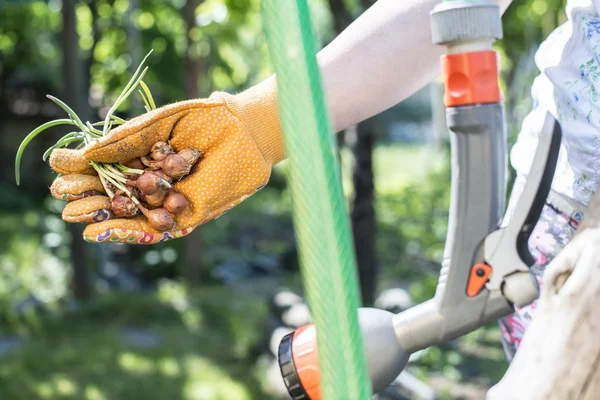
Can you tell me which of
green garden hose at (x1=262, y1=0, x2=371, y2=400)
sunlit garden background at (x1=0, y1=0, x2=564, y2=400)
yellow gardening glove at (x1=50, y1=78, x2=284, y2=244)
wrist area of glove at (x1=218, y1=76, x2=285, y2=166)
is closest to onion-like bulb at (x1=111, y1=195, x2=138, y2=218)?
yellow gardening glove at (x1=50, y1=78, x2=284, y2=244)

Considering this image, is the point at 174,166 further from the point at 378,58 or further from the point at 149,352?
the point at 149,352

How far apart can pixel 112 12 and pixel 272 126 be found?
6.48 metres

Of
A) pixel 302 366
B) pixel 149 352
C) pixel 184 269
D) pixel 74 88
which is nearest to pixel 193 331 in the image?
pixel 149 352

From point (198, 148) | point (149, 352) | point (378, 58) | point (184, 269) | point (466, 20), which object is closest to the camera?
point (466, 20)

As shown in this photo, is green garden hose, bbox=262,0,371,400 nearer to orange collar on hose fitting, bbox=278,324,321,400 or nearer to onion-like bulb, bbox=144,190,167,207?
orange collar on hose fitting, bbox=278,324,321,400

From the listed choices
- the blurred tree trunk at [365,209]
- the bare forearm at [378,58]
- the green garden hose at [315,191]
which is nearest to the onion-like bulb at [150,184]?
the bare forearm at [378,58]

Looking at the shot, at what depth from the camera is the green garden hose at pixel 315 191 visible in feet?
2.36

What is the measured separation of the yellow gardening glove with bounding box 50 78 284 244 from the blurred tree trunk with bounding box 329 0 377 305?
8.75ft

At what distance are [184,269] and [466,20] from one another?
5256mm

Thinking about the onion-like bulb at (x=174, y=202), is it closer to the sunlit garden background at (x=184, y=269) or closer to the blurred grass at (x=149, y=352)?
the sunlit garden background at (x=184, y=269)

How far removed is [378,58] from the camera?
1.17 m

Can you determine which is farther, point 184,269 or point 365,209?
A: point 184,269

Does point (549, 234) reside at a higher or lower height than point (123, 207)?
lower

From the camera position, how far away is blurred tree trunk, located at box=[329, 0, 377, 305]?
12.9ft
